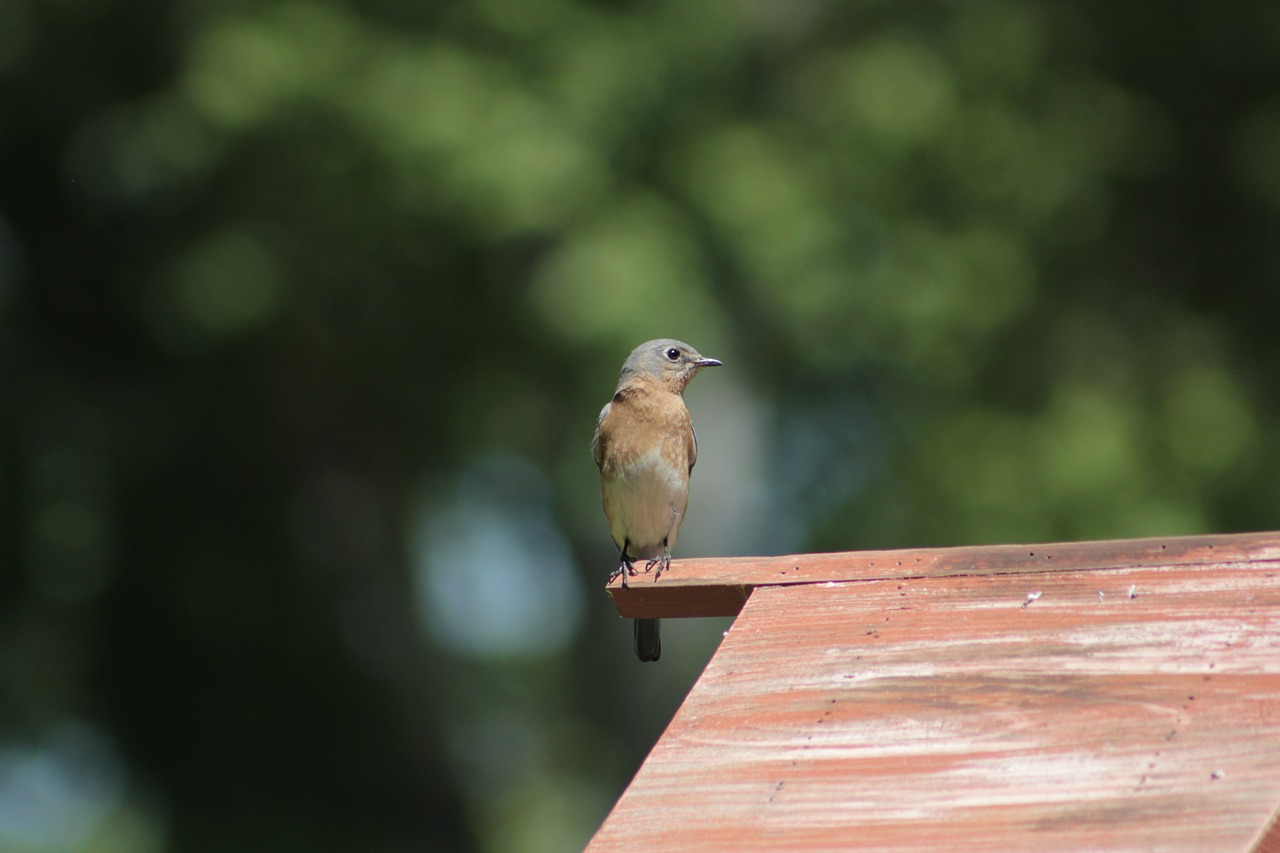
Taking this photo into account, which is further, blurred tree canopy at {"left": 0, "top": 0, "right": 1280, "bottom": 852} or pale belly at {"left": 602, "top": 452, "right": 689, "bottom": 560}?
blurred tree canopy at {"left": 0, "top": 0, "right": 1280, "bottom": 852}

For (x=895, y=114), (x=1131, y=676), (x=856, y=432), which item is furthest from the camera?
(x=856, y=432)

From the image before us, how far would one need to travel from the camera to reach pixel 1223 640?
2.67 m

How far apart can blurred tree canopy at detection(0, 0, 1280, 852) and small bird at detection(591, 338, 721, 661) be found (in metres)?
1.98

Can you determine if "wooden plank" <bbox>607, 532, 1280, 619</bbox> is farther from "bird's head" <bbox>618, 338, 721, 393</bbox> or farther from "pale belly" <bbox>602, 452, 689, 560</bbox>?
"bird's head" <bbox>618, 338, 721, 393</bbox>

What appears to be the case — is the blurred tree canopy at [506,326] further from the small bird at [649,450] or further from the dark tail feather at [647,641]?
the dark tail feather at [647,641]

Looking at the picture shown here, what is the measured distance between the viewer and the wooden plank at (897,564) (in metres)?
2.89

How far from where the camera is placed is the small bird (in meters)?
6.14

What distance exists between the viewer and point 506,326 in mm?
10383

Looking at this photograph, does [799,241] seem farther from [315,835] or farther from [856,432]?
[315,835]

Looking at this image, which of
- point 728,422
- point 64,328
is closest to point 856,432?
point 728,422

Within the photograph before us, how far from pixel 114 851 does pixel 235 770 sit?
111cm

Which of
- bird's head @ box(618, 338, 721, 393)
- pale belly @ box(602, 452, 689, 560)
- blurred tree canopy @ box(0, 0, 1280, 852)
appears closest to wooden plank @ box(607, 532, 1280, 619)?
pale belly @ box(602, 452, 689, 560)

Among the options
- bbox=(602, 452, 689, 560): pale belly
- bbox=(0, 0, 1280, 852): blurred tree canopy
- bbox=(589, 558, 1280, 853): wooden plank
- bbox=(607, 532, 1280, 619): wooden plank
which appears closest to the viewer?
bbox=(589, 558, 1280, 853): wooden plank

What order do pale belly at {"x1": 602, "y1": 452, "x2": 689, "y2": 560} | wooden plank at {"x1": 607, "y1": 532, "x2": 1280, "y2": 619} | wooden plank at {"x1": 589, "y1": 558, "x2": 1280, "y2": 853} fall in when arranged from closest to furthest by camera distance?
1. wooden plank at {"x1": 589, "y1": 558, "x2": 1280, "y2": 853}
2. wooden plank at {"x1": 607, "y1": 532, "x2": 1280, "y2": 619}
3. pale belly at {"x1": 602, "y1": 452, "x2": 689, "y2": 560}
